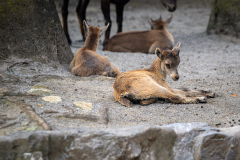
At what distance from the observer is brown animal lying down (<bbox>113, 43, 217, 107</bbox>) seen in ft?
13.4

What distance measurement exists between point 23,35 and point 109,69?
1554mm

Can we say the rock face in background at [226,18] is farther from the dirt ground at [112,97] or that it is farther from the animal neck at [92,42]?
the animal neck at [92,42]

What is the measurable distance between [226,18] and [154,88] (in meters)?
6.15

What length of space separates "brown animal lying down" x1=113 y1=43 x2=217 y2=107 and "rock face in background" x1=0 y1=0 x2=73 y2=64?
1.67 m

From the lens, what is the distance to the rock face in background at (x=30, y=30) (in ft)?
→ 16.2

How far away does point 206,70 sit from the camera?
626 cm

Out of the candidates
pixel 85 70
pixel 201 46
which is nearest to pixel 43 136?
pixel 85 70

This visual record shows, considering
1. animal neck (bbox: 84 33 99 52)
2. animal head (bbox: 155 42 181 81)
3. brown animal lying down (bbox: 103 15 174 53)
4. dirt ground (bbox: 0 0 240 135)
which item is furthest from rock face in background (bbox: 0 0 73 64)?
brown animal lying down (bbox: 103 15 174 53)

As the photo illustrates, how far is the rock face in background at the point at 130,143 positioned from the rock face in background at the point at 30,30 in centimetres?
253

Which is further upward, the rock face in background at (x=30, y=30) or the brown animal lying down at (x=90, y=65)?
the rock face in background at (x=30, y=30)

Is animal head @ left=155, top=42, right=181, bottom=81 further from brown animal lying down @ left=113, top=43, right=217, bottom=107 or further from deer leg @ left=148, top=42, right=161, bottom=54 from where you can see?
deer leg @ left=148, top=42, right=161, bottom=54

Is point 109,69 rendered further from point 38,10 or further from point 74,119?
point 74,119

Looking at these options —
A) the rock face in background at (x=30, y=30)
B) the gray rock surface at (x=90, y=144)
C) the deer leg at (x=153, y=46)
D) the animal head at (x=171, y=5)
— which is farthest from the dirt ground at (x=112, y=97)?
the animal head at (x=171, y=5)

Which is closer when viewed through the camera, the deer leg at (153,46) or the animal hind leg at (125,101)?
the animal hind leg at (125,101)
